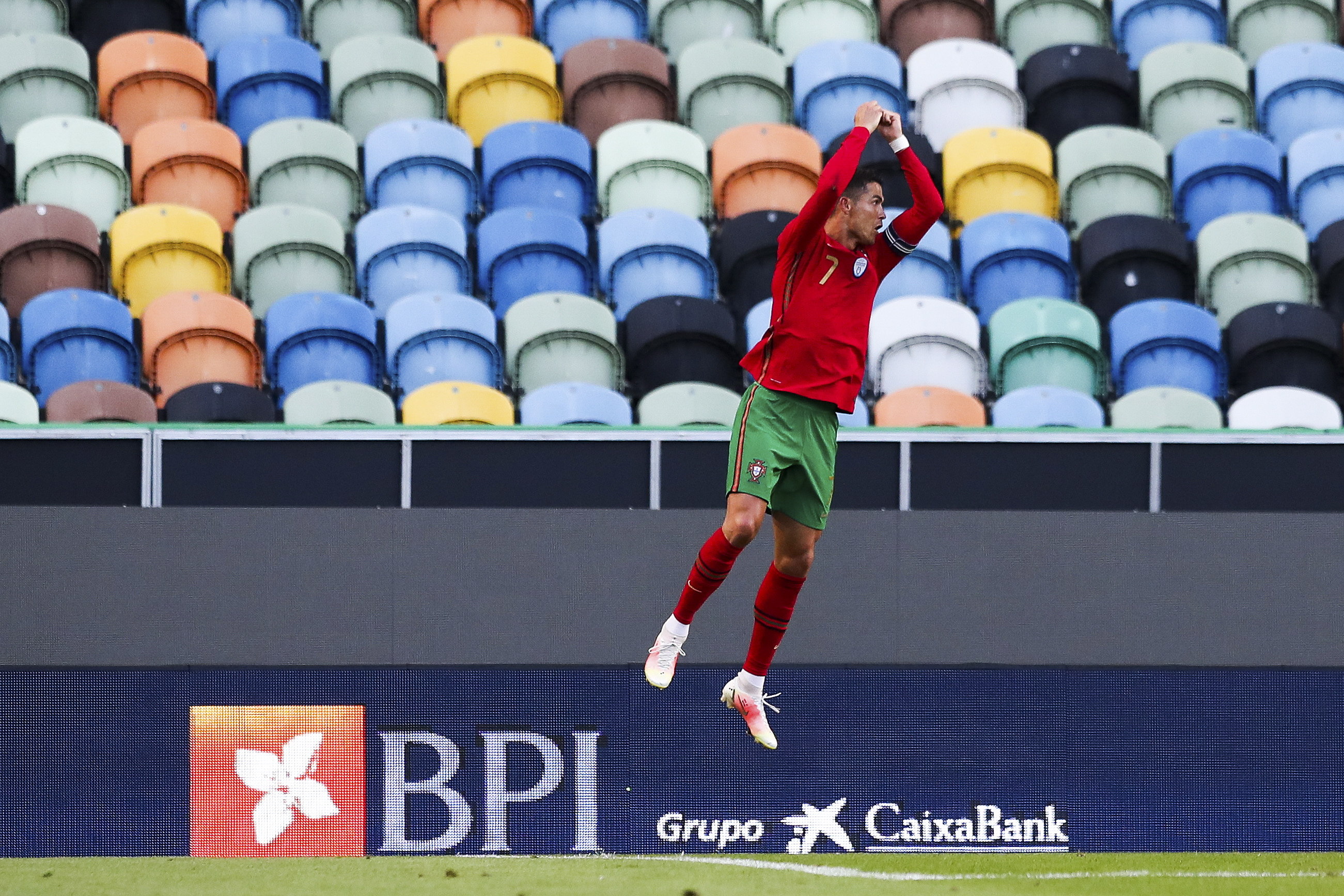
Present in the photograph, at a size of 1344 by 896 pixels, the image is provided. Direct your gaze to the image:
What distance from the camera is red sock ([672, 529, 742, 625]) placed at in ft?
17.3

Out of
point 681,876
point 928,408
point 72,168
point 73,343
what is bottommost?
point 681,876

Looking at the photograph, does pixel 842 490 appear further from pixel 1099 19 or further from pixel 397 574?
pixel 1099 19

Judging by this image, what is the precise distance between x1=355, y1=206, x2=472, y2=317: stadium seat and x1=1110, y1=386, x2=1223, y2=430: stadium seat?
373 cm

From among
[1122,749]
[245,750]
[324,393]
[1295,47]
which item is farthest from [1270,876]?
[1295,47]

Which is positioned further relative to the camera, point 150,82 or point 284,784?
point 150,82

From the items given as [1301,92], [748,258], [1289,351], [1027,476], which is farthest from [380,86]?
[1301,92]

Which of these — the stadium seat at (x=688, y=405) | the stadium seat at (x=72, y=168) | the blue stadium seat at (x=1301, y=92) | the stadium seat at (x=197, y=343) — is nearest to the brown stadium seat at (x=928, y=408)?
→ the stadium seat at (x=688, y=405)

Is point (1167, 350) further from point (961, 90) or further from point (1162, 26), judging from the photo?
point (1162, 26)

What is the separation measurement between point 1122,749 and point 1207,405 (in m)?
2.15

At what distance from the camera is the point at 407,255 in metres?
9.77

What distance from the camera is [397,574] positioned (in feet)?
23.9

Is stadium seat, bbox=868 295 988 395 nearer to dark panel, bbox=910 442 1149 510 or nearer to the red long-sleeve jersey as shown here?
dark panel, bbox=910 442 1149 510

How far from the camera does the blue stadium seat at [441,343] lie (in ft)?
29.5

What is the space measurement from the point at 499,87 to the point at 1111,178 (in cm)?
392
